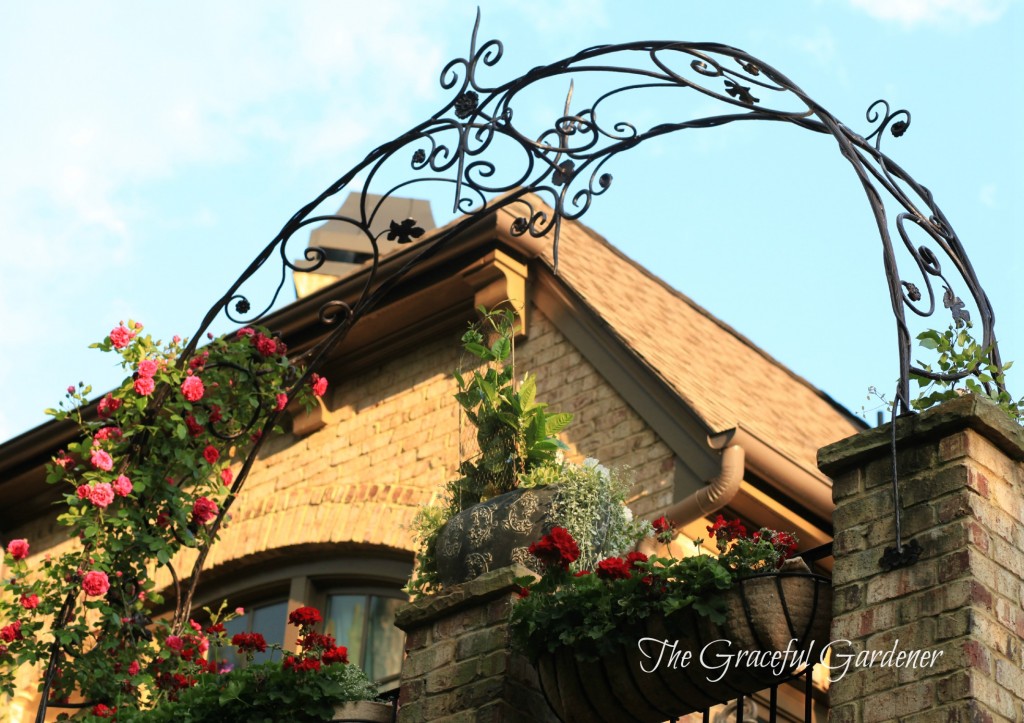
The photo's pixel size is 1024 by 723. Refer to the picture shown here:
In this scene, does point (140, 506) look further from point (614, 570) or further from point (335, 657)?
point (614, 570)

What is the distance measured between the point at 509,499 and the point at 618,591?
1.17 meters

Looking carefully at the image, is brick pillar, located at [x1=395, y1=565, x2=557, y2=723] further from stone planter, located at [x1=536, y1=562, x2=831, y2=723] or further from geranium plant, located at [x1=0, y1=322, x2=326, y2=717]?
geranium plant, located at [x1=0, y1=322, x2=326, y2=717]

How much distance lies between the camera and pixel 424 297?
9.57 meters

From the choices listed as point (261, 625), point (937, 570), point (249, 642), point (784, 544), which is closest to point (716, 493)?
point (249, 642)

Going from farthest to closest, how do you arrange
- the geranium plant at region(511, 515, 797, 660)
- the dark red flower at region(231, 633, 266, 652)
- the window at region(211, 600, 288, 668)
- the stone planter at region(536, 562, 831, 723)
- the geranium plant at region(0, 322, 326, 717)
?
the window at region(211, 600, 288, 668) → the geranium plant at region(0, 322, 326, 717) → the dark red flower at region(231, 633, 266, 652) → the geranium plant at region(511, 515, 797, 660) → the stone planter at region(536, 562, 831, 723)

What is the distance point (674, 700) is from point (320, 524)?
15.3ft

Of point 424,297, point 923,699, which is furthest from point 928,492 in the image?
point 424,297

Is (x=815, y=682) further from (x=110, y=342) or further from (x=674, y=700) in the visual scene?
(x=110, y=342)

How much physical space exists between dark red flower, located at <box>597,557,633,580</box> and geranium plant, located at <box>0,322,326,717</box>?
2.98 metres

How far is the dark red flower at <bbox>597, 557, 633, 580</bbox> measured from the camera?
16.9 ft

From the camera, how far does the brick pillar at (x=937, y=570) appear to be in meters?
4.42

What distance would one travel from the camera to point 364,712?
5.84m

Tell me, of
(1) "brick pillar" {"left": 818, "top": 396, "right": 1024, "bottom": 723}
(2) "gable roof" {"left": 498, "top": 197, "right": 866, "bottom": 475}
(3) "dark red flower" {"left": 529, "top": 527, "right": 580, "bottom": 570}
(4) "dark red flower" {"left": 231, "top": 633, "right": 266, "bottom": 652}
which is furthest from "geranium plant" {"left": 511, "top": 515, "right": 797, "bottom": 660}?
(2) "gable roof" {"left": 498, "top": 197, "right": 866, "bottom": 475}

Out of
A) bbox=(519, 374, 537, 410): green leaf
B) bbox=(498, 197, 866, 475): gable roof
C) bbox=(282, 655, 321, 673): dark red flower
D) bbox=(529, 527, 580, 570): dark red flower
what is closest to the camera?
bbox=(529, 527, 580, 570): dark red flower
